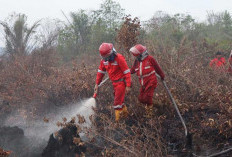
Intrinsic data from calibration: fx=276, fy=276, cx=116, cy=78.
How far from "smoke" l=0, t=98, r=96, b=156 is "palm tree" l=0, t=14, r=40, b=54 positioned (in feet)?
20.6

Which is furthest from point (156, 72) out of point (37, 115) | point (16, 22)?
point (16, 22)

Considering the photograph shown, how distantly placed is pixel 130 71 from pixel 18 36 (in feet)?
33.1

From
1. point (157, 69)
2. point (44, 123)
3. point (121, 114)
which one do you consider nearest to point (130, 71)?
point (157, 69)

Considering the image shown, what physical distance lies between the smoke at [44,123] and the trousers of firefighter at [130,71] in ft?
2.60

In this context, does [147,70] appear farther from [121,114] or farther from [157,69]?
[121,114]

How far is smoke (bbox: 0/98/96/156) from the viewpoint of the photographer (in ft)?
20.2

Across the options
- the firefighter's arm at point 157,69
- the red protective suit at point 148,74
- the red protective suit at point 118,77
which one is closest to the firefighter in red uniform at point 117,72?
the red protective suit at point 118,77

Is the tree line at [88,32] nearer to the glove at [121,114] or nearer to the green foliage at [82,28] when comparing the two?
the green foliage at [82,28]

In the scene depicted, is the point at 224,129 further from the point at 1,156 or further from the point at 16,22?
the point at 16,22

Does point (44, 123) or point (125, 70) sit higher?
point (125, 70)

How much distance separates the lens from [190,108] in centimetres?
600

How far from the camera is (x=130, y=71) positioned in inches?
228

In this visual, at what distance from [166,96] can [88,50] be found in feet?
36.9

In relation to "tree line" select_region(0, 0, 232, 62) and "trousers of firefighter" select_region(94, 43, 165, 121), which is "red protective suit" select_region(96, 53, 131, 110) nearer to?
"trousers of firefighter" select_region(94, 43, 165, 121)
